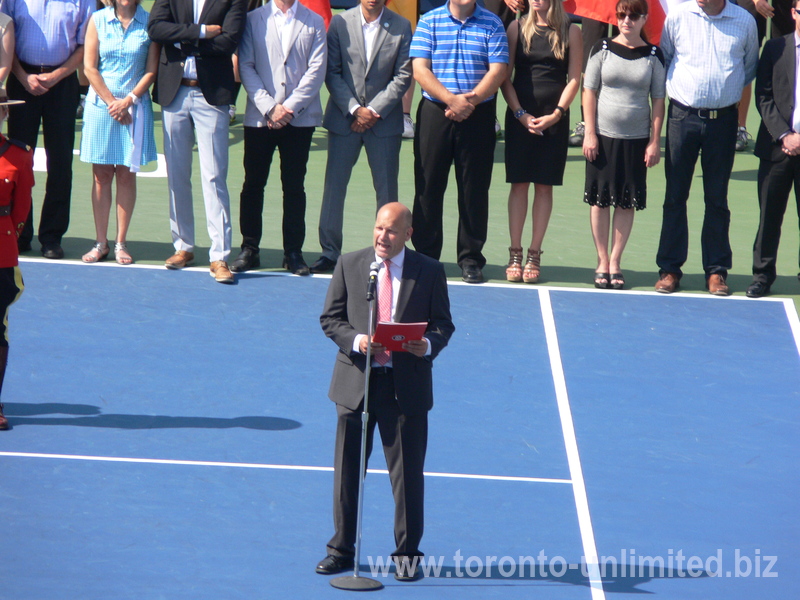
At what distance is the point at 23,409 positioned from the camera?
Result: 794 cm

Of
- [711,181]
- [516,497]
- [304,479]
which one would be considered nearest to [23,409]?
[304,479]

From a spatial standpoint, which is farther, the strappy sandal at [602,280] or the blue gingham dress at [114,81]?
the strappy sandal at [602,280]

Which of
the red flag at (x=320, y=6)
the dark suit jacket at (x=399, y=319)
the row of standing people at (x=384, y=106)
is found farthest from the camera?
the red flag at (x=320, y=6)

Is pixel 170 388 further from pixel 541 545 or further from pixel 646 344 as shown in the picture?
pixel 646 344

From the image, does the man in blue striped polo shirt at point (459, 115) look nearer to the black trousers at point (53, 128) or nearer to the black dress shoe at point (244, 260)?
the black dress shoe at point (244, 260)

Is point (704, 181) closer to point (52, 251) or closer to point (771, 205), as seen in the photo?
point (771, 205)

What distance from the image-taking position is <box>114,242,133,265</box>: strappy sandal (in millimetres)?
10977

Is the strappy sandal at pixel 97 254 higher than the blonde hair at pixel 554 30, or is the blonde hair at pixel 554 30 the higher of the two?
the blonde hair at pixel 554 30

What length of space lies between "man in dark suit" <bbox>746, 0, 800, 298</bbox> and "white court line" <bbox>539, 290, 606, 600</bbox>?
2.01 m

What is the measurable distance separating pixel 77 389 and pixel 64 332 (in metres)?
1.14

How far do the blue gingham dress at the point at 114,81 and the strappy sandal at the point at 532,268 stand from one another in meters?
3.57

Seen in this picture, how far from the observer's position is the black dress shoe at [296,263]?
1094 cm

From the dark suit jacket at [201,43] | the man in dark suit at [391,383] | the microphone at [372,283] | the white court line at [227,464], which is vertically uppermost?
the dark suit jacket at [201,43]

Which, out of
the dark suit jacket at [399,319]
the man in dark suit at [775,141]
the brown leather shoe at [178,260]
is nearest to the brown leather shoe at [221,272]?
the brown leather shoe at [178,260]
